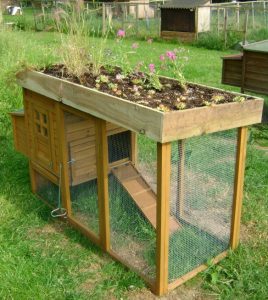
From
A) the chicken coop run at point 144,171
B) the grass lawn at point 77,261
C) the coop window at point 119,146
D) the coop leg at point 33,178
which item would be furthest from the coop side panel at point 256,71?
the coop leg at point 33,178

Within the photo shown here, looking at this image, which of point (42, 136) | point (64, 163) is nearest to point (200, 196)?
point (64, 163)

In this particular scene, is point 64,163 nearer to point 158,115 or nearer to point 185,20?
point 158,115

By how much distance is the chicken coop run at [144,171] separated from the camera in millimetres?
2689

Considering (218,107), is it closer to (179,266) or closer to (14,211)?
(179,266)

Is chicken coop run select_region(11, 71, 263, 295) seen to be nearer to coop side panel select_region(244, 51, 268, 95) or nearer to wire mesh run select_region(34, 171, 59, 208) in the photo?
wire mesh run select_region(34, 171, 59, 208)

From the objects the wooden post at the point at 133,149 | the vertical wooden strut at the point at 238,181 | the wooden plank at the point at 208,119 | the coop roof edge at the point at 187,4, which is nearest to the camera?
the wooden plank at the point at 208,119

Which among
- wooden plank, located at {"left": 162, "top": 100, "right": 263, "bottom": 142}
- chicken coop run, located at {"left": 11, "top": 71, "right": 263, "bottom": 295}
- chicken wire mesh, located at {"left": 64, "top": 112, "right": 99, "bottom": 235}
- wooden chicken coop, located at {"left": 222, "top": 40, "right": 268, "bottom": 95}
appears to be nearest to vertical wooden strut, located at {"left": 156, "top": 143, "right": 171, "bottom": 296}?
chicken coop run, located at {"left": 11, "top": 71, "right": 263, "bottom": 295}

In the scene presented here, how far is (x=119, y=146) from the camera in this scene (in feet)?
11.6

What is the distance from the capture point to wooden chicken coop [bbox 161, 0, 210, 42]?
16734 millimetres

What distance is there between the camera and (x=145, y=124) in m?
2.56

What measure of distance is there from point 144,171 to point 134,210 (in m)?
0.38

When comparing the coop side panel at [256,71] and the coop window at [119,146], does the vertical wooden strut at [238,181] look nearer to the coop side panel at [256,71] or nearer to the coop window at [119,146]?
the coop window at [119,146]

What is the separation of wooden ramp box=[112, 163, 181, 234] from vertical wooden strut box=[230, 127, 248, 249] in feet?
2.07

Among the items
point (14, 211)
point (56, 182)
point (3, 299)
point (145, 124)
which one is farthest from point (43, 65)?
point (3, 299)
